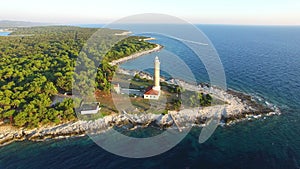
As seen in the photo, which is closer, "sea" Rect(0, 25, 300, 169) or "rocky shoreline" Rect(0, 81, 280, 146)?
"sea" Rect(0, 25, 300, 169)

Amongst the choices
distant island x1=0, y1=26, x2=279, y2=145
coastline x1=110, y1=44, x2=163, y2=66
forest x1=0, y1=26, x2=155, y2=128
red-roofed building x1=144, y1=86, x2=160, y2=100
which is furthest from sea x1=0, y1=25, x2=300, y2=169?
coastline x1=110, y1=44, x2=163, y2=66

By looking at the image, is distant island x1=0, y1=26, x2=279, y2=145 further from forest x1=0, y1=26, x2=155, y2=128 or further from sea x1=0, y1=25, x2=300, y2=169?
sea x1=0, y1=25, x2=300, y2=169

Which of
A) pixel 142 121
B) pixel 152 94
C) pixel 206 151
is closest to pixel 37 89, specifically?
pixel 142 121

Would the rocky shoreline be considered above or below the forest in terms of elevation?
below

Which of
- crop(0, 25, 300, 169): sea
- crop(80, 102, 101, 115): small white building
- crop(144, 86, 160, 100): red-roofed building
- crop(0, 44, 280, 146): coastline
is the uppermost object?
crop(144, 86, 160, 100): red-roofed building

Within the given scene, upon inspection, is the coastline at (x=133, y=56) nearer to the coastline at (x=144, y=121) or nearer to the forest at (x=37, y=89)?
the forest at (x=37, y=89)

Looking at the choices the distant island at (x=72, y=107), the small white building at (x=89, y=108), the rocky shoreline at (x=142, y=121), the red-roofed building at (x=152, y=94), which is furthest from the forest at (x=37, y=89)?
the red-roofed building at (x=152, y=94)

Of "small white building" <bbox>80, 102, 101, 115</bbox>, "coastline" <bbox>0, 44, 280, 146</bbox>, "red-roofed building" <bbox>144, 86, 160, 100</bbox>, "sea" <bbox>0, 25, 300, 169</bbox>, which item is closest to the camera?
"sea" <bbox>0, 25, 300, 169</bbox>

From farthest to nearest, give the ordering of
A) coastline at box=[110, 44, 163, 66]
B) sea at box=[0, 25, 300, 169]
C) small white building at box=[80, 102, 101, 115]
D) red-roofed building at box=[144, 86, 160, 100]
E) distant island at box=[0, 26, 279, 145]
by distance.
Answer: coastline at box=[110, 44, 163, 66], red-roofed building at box=[144, 86, 160, 100], small white building at box=[80, 102, 101, 115], distant island at box=[0, 26, 279, 145], sea at box=[0, 25, 300, 169]
